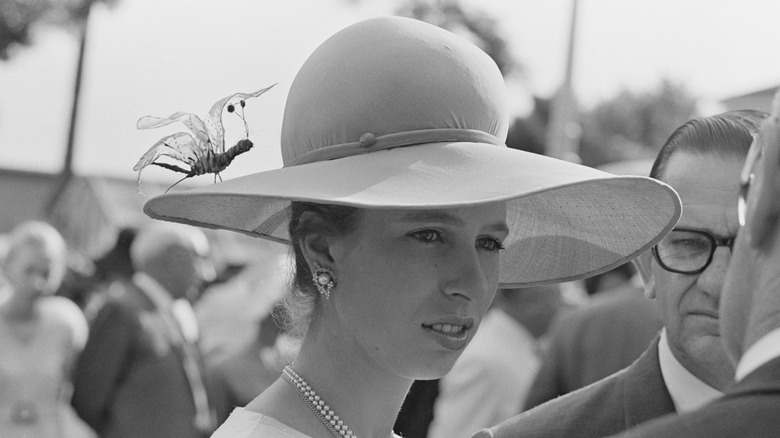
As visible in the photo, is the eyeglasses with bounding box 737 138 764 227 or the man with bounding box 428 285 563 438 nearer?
the eyeglasses with bounding box 737 138 764 227

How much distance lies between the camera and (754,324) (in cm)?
142

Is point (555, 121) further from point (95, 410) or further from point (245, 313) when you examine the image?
point (95, 410)

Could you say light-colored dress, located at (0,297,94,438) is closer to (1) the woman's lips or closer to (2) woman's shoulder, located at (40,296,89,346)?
(2) woman's shoulder, located at (40,296,89,346)

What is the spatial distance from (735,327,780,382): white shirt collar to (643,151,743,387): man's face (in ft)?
4.76

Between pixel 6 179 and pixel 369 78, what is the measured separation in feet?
52.4

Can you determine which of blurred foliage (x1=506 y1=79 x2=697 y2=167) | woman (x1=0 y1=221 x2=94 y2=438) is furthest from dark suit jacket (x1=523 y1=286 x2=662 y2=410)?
blurred foliage (x1=506 y1=79 x2=697 y2=167)

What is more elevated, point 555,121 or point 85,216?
point 555,121

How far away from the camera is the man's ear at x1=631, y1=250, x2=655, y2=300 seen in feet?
9.92

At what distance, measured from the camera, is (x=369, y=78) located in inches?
95.9

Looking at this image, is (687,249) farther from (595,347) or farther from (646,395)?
(595,347)

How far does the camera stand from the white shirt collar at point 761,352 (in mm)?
1363

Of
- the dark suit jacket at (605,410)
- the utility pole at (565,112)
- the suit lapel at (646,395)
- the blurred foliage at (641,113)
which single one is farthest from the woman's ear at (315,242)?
the blurred foliage at (641,113)

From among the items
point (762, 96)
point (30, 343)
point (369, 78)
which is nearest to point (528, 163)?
point (369, 78)

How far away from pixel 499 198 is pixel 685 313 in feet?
2.89
